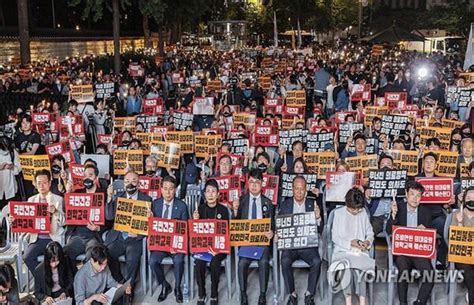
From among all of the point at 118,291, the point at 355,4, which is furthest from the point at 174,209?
the point at 355,4

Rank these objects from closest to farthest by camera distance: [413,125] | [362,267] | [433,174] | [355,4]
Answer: [362,267]
[433,174]
[413,125]
[355,4]

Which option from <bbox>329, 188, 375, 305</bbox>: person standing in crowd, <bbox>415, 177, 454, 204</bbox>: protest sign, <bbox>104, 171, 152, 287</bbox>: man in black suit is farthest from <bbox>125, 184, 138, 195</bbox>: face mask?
<bbox>415, 177, 454, 204</bbox>: protest sign

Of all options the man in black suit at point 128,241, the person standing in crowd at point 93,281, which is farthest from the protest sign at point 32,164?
the person standing in crowd at point 93,281

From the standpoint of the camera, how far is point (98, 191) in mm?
8250

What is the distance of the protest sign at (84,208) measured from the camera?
7723 mm

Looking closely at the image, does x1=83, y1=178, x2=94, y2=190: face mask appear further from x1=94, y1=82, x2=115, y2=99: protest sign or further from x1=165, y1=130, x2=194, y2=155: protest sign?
x1=94, y1=82, x2=115, y2=99: protest sign

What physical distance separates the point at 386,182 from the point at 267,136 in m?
3.79

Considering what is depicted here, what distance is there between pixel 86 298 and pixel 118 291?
323 mm

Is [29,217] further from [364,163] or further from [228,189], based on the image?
[364,163]

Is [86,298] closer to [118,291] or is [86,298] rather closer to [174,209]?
[118,291]

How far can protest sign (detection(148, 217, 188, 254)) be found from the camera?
7.42 metres

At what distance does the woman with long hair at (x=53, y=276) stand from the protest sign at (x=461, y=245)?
3989mm

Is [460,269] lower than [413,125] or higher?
lower

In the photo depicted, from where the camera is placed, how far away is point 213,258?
7414mm
